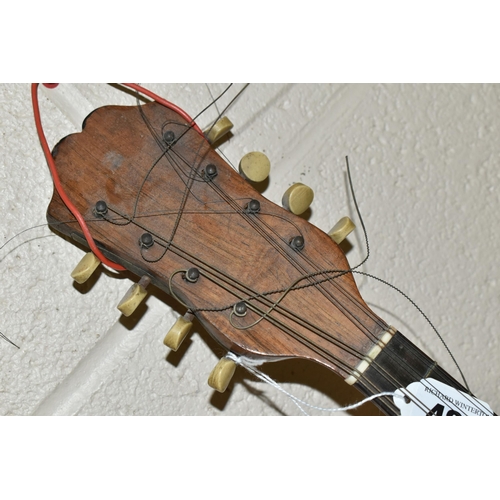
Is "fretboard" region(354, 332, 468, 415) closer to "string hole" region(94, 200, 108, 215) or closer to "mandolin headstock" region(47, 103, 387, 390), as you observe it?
"mandolin headstock" region(47, 103, 387, 390)

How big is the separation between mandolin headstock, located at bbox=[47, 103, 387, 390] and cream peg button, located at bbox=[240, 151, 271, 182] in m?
0.01

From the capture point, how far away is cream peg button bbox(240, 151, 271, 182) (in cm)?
74

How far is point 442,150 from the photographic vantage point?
100 centimetres

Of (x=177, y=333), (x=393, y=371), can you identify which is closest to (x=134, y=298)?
(x=177, y=333)

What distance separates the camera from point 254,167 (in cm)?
74

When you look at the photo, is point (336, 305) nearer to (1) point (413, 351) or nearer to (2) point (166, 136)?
(1) point (413, 351)

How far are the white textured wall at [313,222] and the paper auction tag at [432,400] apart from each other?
189mm

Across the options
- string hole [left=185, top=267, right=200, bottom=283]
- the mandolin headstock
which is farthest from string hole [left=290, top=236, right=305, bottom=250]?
string hole [left=185, top=267, right=200, bottom=283]

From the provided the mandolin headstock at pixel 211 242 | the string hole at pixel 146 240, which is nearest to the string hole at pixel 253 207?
the mandolin headstock at pixel 211 242

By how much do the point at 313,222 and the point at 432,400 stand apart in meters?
0.29

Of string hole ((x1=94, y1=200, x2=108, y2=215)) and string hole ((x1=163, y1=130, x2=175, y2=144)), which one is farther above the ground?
string hole ((x1=163, y1=130, x2=175, y2=144))

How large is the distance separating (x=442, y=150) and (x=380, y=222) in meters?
0.14
